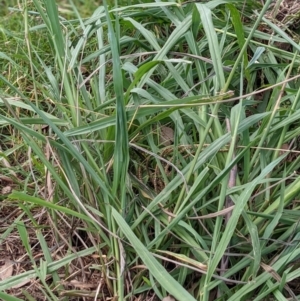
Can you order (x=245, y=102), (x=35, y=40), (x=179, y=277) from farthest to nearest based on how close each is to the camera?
(x=35, y=40)
(x=245, y=102)
(x=179, y=277)

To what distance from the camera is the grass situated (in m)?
1.31

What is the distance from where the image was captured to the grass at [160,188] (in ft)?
4.30

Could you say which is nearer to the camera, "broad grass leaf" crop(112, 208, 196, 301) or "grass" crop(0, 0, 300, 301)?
"broad grass leaf" crop(112, 208, 196, 301)

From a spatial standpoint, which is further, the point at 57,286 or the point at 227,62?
Result: the point at 227,62

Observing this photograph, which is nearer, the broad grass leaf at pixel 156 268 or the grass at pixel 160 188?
the broad grass leaf at pixel 156 268

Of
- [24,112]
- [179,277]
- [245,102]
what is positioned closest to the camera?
[179,277]

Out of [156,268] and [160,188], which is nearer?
[156,268]

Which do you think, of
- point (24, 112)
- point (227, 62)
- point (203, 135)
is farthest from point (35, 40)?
point (203, 135)

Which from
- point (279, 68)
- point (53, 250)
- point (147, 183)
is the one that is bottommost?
point (53, 250)

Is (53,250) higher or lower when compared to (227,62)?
lower

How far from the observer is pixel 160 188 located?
1545 mm

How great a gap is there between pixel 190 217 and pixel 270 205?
0.20 m

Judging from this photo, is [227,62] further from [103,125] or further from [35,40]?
[35,40]

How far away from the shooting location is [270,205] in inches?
55.1
